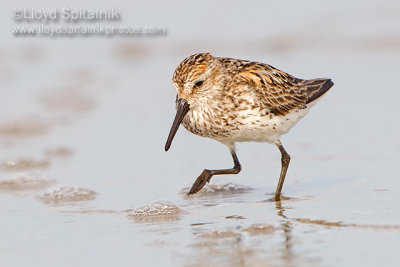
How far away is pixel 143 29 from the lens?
18.1 m

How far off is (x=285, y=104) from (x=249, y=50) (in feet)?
29.2

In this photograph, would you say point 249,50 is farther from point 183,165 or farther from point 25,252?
point 25,252

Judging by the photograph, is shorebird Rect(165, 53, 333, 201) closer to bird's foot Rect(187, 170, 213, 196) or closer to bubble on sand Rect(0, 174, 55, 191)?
bird's foot Rect(187, 170, 213, 196)

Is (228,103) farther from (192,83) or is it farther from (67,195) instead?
(67,195)

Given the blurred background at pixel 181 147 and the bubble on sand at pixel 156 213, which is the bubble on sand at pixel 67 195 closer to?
the blurred background at pixel 181 147

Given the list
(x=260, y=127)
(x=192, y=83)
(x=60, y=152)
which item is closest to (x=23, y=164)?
(x=60, y=152)

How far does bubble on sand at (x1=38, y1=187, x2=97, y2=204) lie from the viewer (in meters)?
8.41

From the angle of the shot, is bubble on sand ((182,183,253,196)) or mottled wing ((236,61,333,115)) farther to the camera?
bubble on sand ((182,183,253,196))

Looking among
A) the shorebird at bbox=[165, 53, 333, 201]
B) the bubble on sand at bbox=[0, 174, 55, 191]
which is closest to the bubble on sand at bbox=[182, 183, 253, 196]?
the shorebird at bbox=[165, 53, 333, 201]

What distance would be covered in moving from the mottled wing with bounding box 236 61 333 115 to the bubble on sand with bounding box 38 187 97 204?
6.96 ft

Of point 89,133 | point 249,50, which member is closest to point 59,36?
point 249,50

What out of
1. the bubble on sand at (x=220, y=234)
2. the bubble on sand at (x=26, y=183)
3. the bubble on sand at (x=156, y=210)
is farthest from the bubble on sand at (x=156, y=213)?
the bubble on sand at (x=26, y=183)

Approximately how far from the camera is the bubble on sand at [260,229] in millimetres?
6532

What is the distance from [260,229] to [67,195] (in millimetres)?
2768
